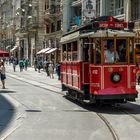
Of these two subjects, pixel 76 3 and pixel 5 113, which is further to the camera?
pixel 76 3

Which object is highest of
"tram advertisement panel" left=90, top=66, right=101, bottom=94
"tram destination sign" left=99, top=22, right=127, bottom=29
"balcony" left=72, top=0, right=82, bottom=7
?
"balcony" left=72, top=0, right=82, bottom=7

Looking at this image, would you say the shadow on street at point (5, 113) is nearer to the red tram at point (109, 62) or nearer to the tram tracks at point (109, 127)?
the tram tracks at point (109, 127)

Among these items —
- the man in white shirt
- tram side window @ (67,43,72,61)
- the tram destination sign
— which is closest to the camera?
the man in white shirt

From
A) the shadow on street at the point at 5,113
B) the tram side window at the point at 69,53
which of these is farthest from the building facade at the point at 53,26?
Answer: the shadow on street at the point at 5,113

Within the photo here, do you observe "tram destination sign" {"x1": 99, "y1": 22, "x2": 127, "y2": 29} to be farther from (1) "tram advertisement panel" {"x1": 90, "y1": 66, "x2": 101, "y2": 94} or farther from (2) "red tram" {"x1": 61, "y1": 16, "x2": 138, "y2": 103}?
(1) "tram advertisement panel" {"x1": 90, "y1": 66, "x2": 101, "y2": 94}

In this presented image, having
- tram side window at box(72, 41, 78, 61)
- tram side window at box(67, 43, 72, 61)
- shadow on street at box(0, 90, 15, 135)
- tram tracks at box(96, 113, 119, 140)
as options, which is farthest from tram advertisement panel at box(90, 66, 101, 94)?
tram side window at box(67, 43, 72, 61)

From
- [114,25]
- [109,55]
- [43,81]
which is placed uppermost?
[114,25]

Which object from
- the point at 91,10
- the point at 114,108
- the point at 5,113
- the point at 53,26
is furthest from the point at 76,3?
the point at 5,113

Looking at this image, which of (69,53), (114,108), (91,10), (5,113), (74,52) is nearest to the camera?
(5,113)

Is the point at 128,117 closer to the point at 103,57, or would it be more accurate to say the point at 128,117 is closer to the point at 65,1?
the point at 103,57

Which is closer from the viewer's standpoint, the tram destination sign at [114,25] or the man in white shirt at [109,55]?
the man in white shirt at [109,55]

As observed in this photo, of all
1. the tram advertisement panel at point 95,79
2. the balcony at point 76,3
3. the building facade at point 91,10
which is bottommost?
the tram advertisement panel at point 95,79

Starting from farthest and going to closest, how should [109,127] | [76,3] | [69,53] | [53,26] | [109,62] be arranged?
[53,26] < [76,3] < [69,53] < [109,62] < [109,127]

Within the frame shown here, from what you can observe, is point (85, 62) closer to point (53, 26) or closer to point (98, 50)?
point (98, 50)
